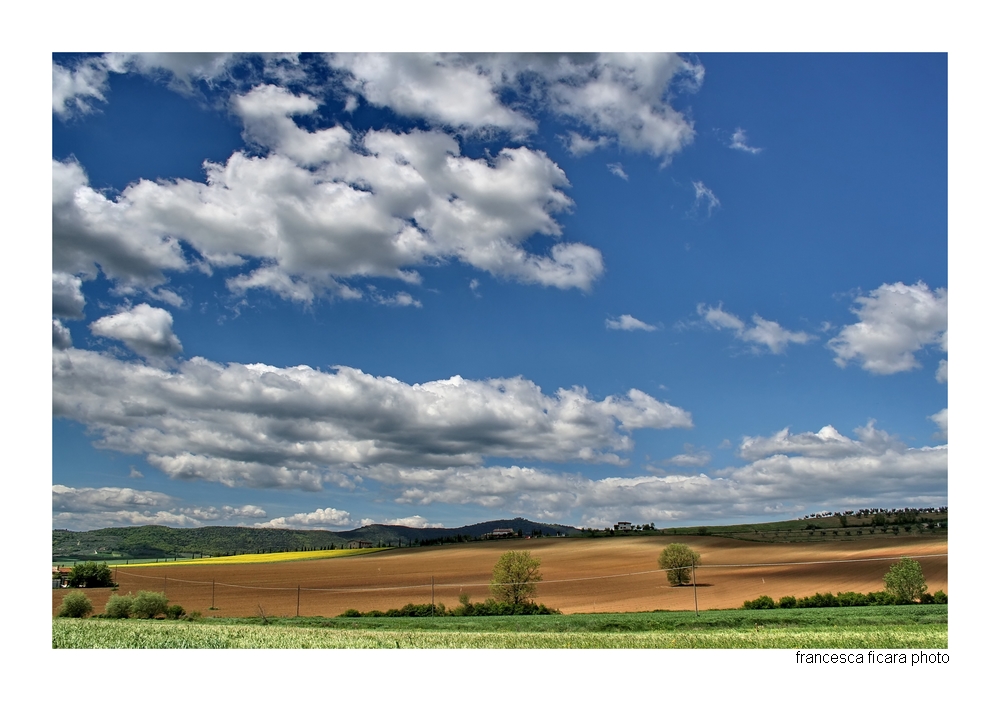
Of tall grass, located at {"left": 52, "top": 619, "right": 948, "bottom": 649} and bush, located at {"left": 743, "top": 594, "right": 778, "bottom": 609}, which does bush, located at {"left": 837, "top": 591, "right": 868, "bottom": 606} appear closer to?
bush, located at {"left": 743, "top": 594, "right": 778, "bottom": 609}

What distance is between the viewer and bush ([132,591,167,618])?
3478 centimetres

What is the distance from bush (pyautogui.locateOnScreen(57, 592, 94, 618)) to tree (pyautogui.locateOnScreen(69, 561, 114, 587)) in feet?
49.9

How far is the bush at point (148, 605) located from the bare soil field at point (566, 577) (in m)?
6.61

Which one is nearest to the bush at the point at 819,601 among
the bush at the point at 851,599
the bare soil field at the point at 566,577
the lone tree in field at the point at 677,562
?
the bush at the point at 851,599

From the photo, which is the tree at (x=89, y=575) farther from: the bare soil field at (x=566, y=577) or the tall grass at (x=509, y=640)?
the tall grass at (x=509, y=640)

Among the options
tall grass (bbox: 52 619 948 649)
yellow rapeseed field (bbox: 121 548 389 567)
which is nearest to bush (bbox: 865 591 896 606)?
tall grass (bbox: 52 619 948 649)

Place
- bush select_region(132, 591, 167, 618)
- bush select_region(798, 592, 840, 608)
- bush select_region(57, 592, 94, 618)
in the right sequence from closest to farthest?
bush select_region(132, 591, 167, 618) < bush select_region(57, 592, 94, 618) < bush select_region(798, 592, 840, 608)

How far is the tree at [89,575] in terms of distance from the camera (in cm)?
4899

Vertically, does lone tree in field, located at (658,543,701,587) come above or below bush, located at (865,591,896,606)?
below

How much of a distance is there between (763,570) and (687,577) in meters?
9.04

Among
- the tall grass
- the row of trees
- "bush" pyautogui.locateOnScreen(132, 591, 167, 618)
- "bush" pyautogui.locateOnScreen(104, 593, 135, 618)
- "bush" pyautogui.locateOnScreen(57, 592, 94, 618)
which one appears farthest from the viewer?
"bush" pyautogui.locateOnScreen(57, 592, 94, 618)

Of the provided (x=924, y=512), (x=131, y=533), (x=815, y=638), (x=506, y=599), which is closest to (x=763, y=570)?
(x=506, y=599)
